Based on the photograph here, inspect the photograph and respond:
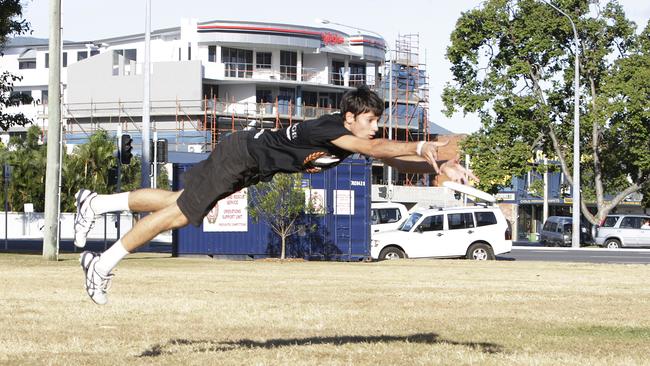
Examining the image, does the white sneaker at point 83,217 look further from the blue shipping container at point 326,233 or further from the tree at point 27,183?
the tree at point 27,183

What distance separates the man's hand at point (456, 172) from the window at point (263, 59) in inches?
3270

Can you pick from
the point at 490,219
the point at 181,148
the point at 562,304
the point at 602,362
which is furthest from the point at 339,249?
the point at 181,148

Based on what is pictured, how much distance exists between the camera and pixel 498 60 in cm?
5966

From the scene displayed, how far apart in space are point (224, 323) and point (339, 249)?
874 inches

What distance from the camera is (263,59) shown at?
9150 cm

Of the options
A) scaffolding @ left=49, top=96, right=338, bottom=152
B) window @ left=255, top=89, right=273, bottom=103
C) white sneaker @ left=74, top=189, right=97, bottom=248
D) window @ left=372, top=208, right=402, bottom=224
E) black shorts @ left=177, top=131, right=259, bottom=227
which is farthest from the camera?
window @ left=255, top=89, right=273, bottom=103

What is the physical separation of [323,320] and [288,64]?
79443mm

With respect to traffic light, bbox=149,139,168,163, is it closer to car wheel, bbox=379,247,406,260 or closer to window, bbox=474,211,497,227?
car wheel, bbox=379,247,406,260

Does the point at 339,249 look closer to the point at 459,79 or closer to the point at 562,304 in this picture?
the point at 562,304

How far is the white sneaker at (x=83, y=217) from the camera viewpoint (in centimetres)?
1057

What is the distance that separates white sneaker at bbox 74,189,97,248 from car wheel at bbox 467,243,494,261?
25524 mm

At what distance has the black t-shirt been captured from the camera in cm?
953

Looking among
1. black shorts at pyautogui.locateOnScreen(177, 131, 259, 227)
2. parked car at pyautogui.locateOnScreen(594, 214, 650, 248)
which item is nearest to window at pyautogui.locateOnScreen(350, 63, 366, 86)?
parked car at pyautogui.locateOnScreen(594, 214, 650, 248)

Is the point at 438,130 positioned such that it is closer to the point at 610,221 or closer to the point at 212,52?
the point at 212,52
